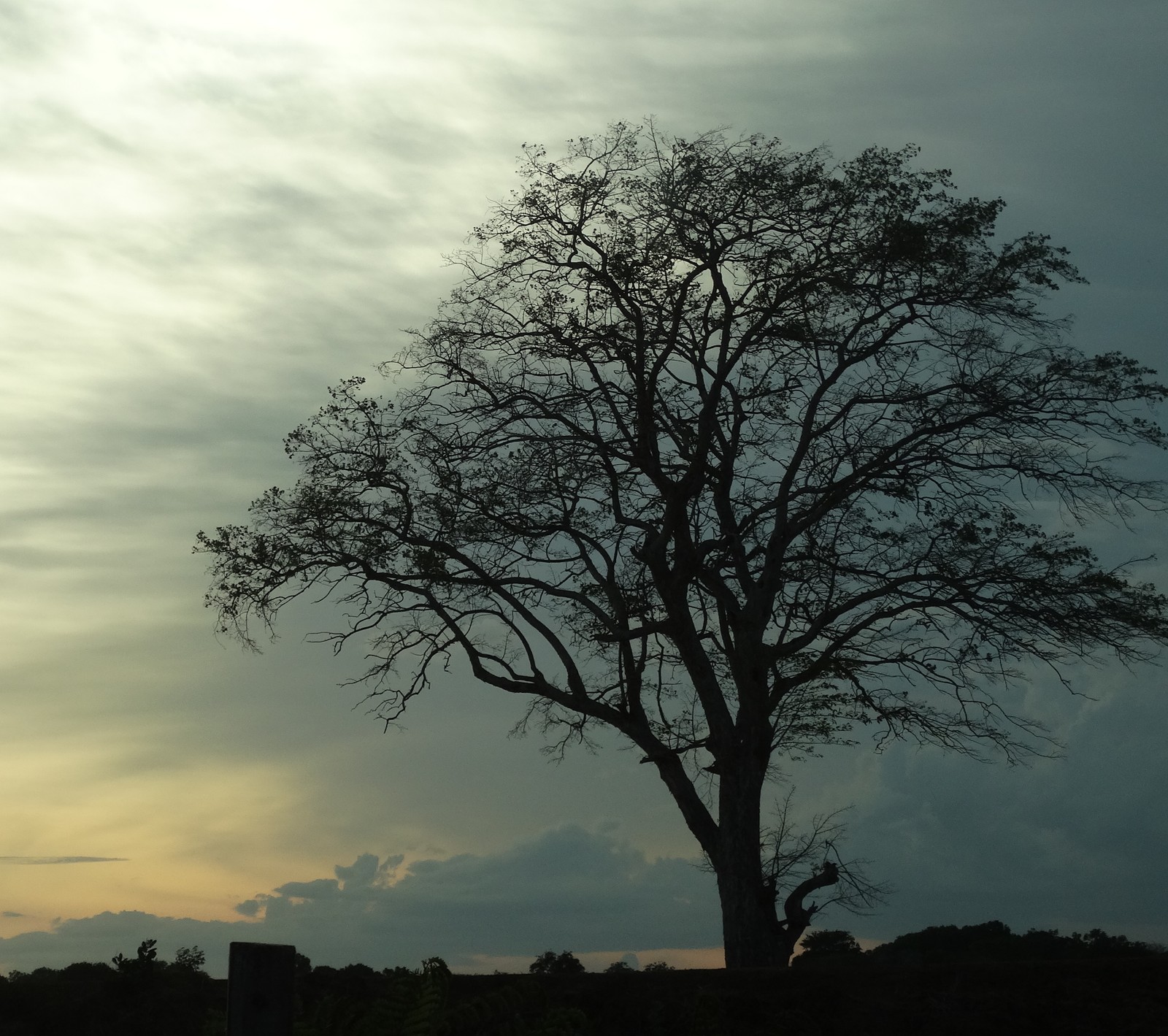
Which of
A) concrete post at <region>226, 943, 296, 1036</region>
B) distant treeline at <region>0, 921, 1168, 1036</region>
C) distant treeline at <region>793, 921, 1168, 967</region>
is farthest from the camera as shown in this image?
distant treeline at <region>793, 921, 1168, 967</region>

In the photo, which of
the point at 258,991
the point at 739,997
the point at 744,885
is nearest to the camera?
the point at 258,991

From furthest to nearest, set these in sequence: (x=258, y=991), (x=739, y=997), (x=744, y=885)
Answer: (x=744, y=885) → (x=739, y=997) → (x=258, y=991)

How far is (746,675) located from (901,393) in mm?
4749

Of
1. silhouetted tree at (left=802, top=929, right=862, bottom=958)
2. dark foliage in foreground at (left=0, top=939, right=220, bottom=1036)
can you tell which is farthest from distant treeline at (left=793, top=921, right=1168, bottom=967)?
dark foliage in foreground at (left=0, top=939, right=220, bottom=1036)

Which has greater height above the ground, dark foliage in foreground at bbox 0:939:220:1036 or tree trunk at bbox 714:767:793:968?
tree trunk at bbox 714:767:793:968

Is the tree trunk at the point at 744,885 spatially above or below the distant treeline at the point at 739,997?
above

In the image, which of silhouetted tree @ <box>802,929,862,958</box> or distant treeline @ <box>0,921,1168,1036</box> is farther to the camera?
silhouetted tree @ <box>802,929,862,958</box>

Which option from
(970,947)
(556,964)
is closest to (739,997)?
(556,964)

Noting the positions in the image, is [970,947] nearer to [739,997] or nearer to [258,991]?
[739,997]

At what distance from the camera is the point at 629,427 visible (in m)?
18.2

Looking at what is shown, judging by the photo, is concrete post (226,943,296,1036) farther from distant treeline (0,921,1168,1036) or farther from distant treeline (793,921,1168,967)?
distant treeline (793,921,1168,967)

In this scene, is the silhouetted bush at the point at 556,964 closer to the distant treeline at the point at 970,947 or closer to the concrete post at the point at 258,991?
the distant treeline at the point at 970,947

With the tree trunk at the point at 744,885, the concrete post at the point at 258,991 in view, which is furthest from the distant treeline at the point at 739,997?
the concrete post at the point at 258,991

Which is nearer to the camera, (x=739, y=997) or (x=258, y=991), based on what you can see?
(x=258, y=991)
